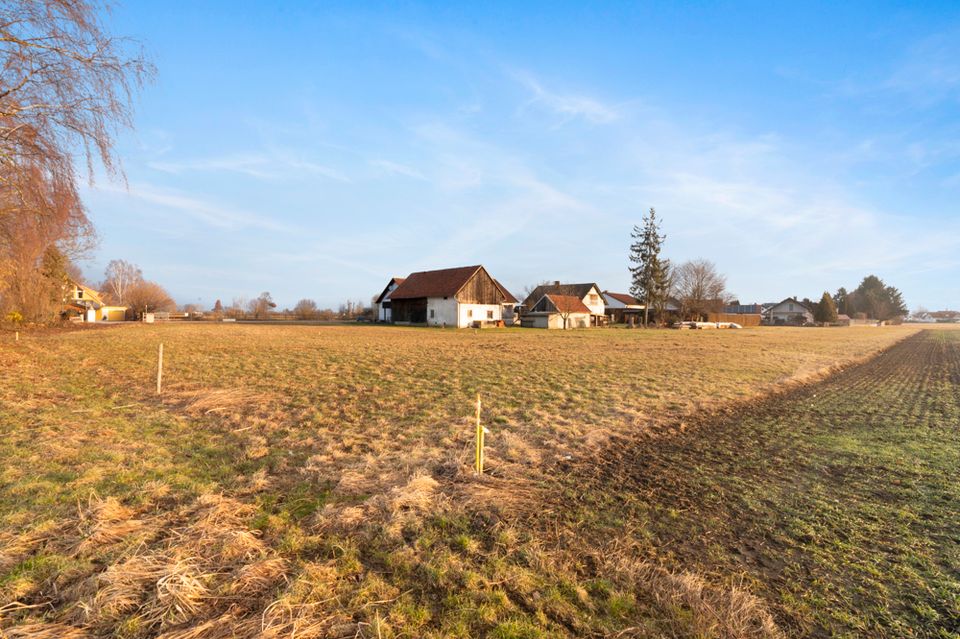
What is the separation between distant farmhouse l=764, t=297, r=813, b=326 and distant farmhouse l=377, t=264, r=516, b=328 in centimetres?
8408

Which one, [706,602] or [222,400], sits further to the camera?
[222,400]

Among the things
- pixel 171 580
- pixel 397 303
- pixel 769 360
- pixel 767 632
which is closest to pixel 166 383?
pixel 171 580

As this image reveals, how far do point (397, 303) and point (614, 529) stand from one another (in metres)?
52.5

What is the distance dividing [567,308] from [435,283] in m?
18.0

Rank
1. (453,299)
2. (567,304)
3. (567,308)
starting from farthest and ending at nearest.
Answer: (567,304), (567,308), (453,299)

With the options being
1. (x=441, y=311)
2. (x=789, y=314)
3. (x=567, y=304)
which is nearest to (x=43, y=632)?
(x=441, y=311)

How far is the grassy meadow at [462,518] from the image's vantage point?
3117mm

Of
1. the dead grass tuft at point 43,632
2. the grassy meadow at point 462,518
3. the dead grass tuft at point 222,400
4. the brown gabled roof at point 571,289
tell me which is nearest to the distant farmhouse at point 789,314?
the brown gabled roof at point 571,289

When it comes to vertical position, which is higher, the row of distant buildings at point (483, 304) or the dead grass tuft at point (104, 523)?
the row of distant buildings at point (483, 304)

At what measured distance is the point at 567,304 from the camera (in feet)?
189

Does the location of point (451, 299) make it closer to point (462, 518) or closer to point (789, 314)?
point (462, 518)

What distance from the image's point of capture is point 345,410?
916cm

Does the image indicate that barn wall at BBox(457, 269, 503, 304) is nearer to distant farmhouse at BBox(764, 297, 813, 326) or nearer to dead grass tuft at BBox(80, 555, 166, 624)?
dead grass tuft at BBox(80, 555, 166, 624)

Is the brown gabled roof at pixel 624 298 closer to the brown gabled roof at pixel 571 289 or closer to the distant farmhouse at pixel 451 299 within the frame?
the brown gabled roof at pixel 571 289
